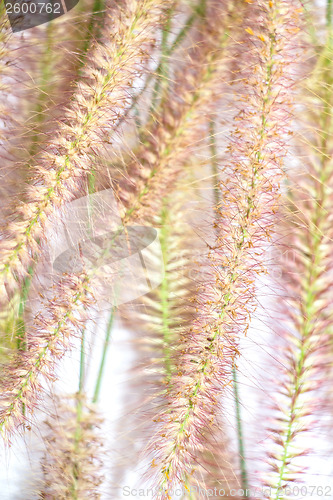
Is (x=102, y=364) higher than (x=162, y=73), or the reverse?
(x=162, y=73)

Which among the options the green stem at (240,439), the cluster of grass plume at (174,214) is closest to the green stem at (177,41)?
the cluster of grass plume at (174,214)

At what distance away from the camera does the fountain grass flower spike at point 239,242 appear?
73cm

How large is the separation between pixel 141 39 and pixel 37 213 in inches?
11.5

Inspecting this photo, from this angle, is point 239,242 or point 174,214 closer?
point 239,242

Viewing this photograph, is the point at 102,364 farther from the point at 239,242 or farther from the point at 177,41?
the point at 177,41

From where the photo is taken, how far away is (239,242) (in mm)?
738

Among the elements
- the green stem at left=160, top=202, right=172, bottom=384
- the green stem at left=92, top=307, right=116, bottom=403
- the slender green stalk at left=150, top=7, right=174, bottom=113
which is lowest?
the green stem at left=92, top=307, right=116, bottom=403

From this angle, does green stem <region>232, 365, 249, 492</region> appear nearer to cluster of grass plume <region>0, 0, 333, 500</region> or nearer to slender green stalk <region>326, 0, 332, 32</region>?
cluster of grass plume <region>0, 0, 333, 500</region>

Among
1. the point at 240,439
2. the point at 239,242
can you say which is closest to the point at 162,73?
the point at 239,242

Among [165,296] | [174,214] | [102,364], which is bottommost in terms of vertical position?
[102,364]

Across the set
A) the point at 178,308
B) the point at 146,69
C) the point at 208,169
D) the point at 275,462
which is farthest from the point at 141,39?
the point at 275,462

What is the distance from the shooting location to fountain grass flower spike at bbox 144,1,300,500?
73 centimetres

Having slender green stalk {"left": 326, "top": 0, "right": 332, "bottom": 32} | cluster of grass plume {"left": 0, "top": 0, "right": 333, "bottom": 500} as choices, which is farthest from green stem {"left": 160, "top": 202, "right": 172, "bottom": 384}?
slender green stalk {"left": 326, "top": 0, "right": 332, "bottom": 32}

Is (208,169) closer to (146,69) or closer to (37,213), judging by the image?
(146,69)
